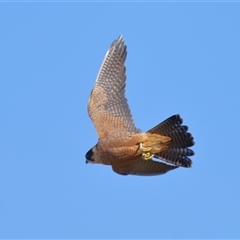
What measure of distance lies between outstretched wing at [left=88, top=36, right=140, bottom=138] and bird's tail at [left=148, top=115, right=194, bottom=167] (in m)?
0.97

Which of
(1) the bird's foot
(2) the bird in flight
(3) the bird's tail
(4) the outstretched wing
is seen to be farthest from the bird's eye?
(3) the bird's tail

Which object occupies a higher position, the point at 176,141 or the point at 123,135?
the point at 123,135

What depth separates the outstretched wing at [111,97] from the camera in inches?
499

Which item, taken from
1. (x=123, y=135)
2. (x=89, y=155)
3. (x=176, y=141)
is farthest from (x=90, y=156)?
(x=176, y=141)

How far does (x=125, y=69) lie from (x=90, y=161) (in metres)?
2.22

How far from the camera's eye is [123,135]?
11977mm

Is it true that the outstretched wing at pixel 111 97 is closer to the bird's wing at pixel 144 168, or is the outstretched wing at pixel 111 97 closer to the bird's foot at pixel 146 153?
the bird's wing at pixel 144 168

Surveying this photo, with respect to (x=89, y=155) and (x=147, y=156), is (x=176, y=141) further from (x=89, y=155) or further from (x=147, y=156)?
(x=89, y=155)

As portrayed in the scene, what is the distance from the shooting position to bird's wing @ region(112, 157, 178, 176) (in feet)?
39.8

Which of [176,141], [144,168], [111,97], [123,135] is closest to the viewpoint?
[176,141]

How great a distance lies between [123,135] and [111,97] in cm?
151

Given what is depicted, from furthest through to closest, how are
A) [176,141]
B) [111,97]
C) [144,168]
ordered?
1. [111,97]
2. [144,168]
3. [176,141]

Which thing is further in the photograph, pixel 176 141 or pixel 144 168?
pixel 144 168

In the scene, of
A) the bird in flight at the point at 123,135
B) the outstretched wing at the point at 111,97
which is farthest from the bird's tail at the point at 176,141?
the outstretched wing at the point at 111,97
